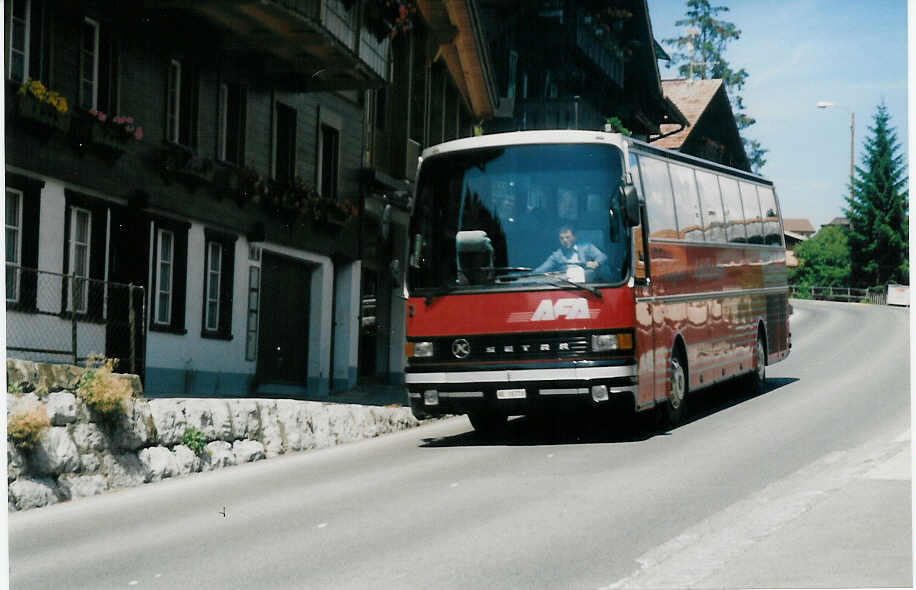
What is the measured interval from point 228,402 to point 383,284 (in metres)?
15.8

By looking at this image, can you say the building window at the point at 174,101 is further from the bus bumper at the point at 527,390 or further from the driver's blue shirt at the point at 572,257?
the driver's blue shirt at the point at 572,257

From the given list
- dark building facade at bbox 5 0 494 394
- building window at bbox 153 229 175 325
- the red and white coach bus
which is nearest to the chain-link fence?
dark building facade at bbox 5 0 494 394

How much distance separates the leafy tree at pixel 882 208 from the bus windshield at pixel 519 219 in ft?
7.98

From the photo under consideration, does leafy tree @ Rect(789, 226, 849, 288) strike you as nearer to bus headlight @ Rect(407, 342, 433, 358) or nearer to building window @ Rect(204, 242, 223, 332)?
bus headlight @ Rect(407, 342, 433, 358)

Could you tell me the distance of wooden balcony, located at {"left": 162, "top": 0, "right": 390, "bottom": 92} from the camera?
19.8 meters

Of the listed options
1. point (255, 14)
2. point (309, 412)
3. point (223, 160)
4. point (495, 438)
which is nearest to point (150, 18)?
point (255, 14)

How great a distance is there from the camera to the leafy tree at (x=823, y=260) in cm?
1415

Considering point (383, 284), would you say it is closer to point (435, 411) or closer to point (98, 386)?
point (435, 411)

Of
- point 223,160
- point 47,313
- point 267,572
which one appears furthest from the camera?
point 223,160

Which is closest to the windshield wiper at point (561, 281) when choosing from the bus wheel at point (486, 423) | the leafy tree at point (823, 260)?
the leafy tree at point (823, 260)

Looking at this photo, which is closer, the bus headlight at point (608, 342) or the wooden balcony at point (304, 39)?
the bus headlight at point (608, 342)

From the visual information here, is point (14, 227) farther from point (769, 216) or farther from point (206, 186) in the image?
point (769, 216)

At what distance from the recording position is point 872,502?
10.1 metres

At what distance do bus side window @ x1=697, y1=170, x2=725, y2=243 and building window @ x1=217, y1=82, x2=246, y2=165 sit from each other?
765cm
